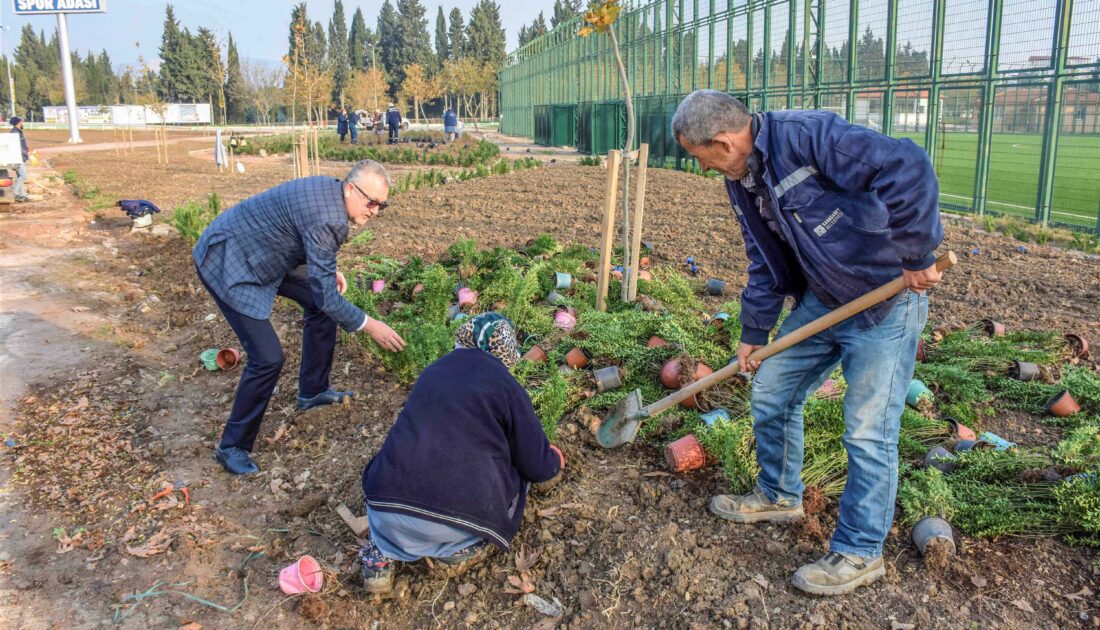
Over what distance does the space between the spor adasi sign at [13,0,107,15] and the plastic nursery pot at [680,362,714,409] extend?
143 feet

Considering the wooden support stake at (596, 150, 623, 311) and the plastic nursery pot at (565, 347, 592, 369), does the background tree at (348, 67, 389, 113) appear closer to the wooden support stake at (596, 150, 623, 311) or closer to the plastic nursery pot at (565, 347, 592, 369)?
the wooden support stake at (596, 150, 623, 311)

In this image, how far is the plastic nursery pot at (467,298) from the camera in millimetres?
5703

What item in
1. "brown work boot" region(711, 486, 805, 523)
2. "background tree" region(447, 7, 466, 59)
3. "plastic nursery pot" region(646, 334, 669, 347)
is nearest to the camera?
"brown work boot" region(711, 486, 805, 523)

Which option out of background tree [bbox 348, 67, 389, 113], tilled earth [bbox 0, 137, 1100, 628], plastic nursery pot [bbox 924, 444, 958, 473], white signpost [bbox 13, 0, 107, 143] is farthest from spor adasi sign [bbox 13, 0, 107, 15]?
plastic nursery pot [bbox 924, 444, 958, 473]

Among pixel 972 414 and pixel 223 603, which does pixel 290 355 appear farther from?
pixel 972 414

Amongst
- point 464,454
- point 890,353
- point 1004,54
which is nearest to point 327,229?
point 464,454

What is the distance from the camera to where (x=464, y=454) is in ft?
9.09

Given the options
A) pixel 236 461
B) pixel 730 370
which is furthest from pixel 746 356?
pixel 236 461

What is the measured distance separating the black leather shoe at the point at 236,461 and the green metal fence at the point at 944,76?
32.2 feet

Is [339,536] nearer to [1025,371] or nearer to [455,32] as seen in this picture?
[1025,371]

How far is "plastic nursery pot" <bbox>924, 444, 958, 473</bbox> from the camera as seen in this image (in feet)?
11.1

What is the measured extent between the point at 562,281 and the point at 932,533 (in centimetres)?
367

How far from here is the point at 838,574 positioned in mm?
2676

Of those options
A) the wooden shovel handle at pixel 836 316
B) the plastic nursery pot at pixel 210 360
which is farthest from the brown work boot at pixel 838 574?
the plastic nursery pot at pixel 210 360
